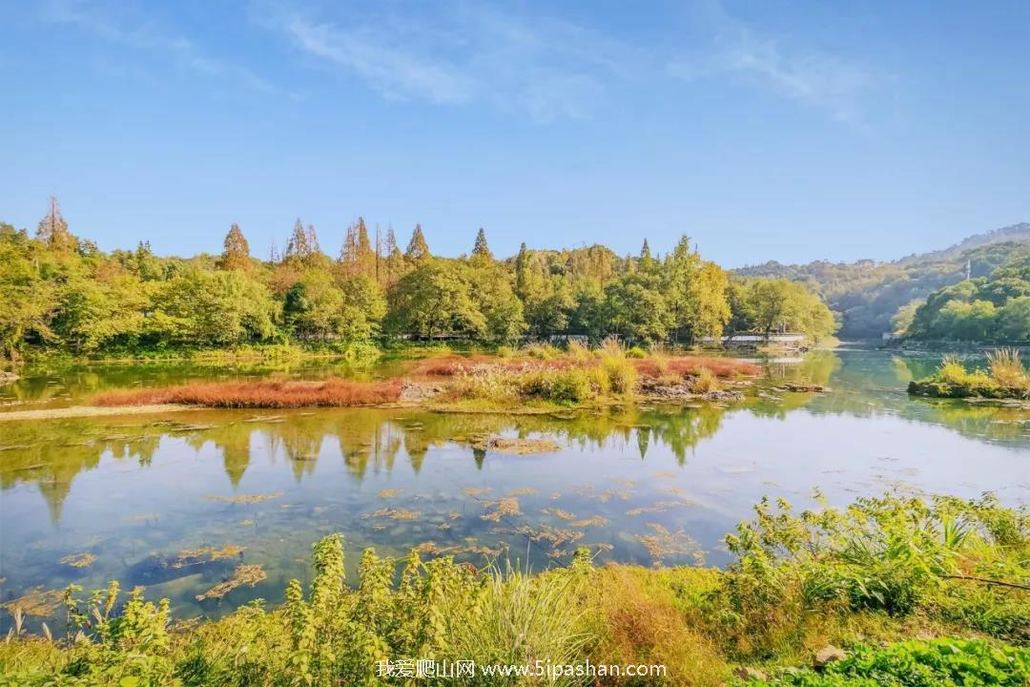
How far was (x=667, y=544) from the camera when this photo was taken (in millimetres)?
8172

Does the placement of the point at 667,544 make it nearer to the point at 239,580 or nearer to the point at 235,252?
the point at 239,580

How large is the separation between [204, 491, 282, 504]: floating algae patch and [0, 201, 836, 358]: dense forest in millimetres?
34972

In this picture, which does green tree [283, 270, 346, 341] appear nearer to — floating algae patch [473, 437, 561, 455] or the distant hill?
floating algae patch [473, 437, 561, 455]

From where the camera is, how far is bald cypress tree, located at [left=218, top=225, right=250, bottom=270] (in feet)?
214

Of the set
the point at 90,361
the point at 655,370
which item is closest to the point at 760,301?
the point at 655,370

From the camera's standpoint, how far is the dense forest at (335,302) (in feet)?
129

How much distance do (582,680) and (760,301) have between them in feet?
229

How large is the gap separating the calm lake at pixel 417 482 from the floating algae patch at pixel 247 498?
6 cm

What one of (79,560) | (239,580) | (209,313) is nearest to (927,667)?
(239,580)

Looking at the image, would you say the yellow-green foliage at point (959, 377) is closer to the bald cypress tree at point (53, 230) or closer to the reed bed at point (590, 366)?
the reed bed at point (590, 366)

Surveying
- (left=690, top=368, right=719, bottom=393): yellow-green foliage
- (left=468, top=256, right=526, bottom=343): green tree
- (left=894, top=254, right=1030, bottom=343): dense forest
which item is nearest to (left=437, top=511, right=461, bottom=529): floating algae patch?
(left=690, top=368, right=719, bottom=393): yellow-green foliage

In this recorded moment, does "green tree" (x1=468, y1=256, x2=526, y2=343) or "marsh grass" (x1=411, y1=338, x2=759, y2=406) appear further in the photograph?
"green tree" (x1=468, y1=256, x2=526, y2=343)

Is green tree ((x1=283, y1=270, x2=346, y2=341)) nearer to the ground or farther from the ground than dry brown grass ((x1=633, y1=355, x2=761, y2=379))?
farther from the ground

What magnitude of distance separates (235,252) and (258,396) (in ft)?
178
